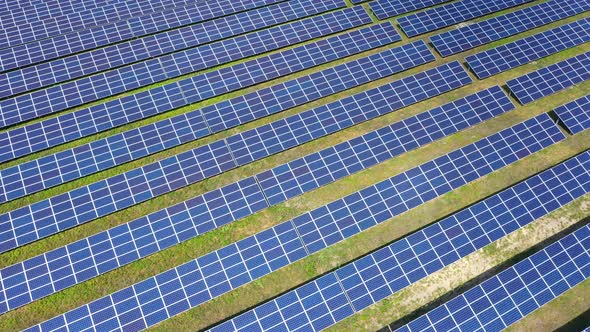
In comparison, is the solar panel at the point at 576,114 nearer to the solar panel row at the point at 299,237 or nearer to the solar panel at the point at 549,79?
the solar panel row at the point at 299,237

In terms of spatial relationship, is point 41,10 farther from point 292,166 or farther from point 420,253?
point 420,253

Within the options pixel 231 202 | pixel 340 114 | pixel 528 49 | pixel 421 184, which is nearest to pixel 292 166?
pixel 231 202

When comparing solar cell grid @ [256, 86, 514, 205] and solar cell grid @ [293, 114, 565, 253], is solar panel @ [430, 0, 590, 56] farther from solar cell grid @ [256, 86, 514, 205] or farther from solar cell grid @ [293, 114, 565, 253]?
solar cell grid @ [293, 114, 565, 253]

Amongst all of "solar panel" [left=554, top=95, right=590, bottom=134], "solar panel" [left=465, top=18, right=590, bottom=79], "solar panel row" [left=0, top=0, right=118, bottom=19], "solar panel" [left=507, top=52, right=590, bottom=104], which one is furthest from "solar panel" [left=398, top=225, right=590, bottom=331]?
"solar panel row" [left=0, top=0, right=118, bottom=19]

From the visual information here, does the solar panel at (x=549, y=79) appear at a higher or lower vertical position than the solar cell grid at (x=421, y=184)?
higher

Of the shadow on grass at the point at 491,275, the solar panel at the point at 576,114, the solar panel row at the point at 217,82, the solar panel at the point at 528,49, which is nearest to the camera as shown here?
the shadow on grass at the point at 491,275

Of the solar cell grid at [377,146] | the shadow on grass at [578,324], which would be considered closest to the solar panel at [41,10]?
the solar cell grid at [377,146]

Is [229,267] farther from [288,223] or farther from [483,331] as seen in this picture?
[483,331]

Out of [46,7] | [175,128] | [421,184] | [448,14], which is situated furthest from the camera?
[46,7]

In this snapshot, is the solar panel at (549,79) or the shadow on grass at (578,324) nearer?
the shadow on grass at (578,324)
